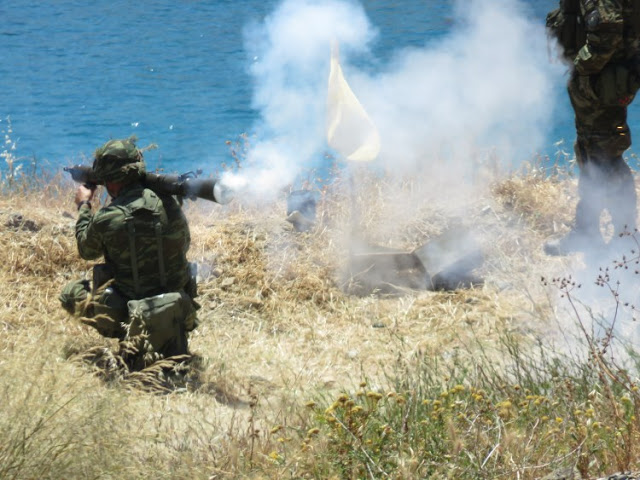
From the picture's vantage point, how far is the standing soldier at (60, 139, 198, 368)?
5160 millimetres

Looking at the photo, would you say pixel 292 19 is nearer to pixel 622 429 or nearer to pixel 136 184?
pixel 136 184

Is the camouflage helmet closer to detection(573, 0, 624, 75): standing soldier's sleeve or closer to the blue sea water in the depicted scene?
detection(573, 0, 624, 75): standing soldier's sleeve

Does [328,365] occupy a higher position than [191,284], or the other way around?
[191,284]

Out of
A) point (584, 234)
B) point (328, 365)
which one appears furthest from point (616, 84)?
point (328, 365)

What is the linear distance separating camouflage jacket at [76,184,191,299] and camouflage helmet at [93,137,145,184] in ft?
0.28

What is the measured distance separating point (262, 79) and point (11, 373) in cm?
1474

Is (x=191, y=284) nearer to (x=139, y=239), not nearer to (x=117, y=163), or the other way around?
(x=139, y=239)

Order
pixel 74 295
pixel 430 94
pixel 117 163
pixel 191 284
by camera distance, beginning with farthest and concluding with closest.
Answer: pixel 430 94 < pixel 191 284 < pixel 74 295 < pixel 117 163

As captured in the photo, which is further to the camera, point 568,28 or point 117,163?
point 568,28

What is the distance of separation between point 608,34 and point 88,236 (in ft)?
12.3

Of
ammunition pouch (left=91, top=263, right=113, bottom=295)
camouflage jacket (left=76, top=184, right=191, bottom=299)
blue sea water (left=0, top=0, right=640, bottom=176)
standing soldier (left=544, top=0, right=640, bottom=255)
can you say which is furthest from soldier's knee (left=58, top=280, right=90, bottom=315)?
blue sea water (left=0, top=0, right=640, bottom=176)

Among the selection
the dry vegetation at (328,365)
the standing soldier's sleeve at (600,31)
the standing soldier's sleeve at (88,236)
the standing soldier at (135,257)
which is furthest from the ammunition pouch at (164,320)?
the standing soldier's sleeve at (600,31)

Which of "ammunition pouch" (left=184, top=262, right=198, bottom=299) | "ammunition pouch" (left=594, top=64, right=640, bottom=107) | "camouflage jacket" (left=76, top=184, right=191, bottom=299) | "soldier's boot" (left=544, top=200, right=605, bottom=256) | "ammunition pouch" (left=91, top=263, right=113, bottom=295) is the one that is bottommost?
"soldier's boot" (left=544, top=200, right=605, bottom=256)

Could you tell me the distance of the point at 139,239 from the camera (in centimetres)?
520
